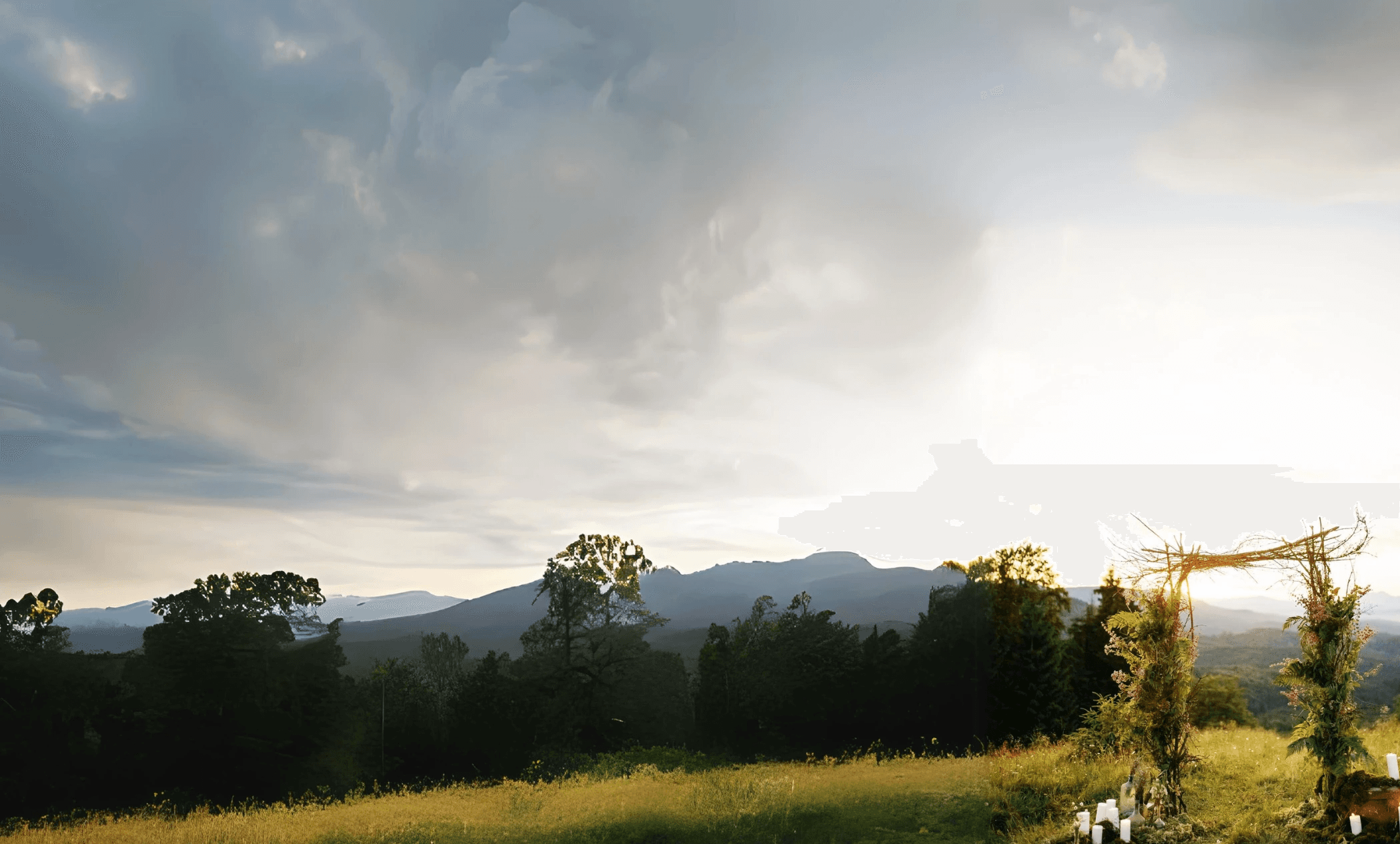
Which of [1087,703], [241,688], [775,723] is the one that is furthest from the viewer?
[775,723]

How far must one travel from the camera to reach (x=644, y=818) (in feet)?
46.7

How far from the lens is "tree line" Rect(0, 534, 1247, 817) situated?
2066cm

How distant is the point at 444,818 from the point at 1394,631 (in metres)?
146

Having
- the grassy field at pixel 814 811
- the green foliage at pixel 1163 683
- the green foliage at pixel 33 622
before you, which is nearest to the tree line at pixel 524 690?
the green foliage at pixel 33 622

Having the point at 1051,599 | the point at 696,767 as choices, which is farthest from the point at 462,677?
the point at 1051,599

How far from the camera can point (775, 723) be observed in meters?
29.4

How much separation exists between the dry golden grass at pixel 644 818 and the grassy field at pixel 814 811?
0.04 m

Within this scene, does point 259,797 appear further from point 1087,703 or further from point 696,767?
point 1087,703

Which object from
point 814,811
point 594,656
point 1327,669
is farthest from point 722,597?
point 1327,669

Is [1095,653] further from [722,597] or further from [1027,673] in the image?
[722,597]

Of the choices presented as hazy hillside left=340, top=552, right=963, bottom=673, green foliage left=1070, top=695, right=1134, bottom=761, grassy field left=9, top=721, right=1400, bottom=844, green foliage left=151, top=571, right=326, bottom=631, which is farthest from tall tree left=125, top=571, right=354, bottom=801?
green foliage left=1070, top=695, right=1134, bottom=761

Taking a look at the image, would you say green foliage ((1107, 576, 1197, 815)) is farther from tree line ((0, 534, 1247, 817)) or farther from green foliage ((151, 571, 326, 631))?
green foliage ((151, 571, 326, 631))

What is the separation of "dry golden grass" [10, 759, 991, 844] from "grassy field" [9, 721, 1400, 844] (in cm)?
4

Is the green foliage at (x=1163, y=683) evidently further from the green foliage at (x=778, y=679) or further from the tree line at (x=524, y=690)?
the green foliage at (x=778, y=679)
